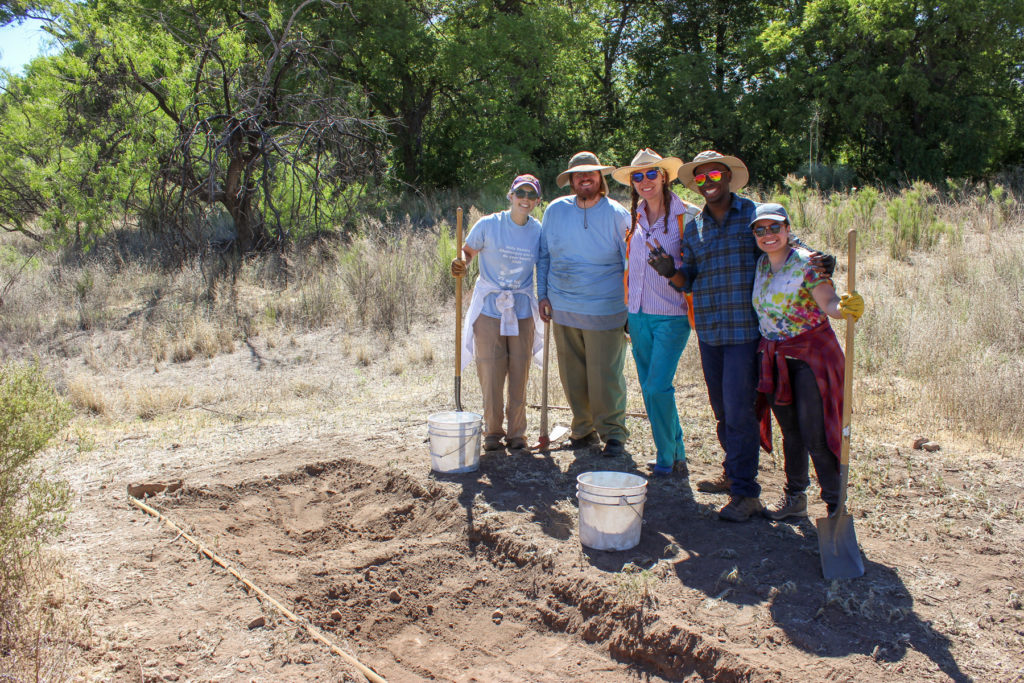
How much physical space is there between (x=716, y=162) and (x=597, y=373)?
5.46 ft

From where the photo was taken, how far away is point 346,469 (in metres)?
5.90

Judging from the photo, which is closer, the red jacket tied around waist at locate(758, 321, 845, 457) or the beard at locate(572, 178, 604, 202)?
the red jacket tied around waist at locate(758, 321, 845, 457)

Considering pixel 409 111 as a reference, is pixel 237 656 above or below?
below

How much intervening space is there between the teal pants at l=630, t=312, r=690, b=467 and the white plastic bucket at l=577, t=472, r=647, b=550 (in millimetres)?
735

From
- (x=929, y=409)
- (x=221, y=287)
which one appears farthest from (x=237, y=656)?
(x=221, y=287)

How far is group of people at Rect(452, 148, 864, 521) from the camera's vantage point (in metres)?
4.08

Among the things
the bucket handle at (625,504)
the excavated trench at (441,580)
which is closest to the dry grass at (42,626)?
the excavated trench at (441,580)

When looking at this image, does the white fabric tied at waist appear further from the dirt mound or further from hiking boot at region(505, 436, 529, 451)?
the dirt mound

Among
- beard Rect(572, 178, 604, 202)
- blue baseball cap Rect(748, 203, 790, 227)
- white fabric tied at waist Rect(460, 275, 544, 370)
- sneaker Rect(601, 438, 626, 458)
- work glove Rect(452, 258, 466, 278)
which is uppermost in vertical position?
beard Rect(572, 178, 604, 202)

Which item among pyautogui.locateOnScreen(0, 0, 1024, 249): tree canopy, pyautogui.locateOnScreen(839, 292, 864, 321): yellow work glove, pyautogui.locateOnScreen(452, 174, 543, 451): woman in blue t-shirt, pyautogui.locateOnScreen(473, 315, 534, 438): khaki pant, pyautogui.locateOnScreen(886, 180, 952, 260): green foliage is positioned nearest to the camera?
pyautogui.locateOnScreen(839, 292, 864, 321): yellow work glove

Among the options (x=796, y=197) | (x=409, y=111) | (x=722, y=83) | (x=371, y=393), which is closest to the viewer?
(x=371, y=393)

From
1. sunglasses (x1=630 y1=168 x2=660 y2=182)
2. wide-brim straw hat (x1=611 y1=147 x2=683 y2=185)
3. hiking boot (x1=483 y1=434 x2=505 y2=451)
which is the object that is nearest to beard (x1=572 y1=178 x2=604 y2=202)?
wide-brim straw hat (x1=611 y1=147 x2=683 y2=185)

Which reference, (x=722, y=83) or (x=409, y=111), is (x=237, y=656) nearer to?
(x=409, y=111)

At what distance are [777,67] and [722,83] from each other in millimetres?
2587
